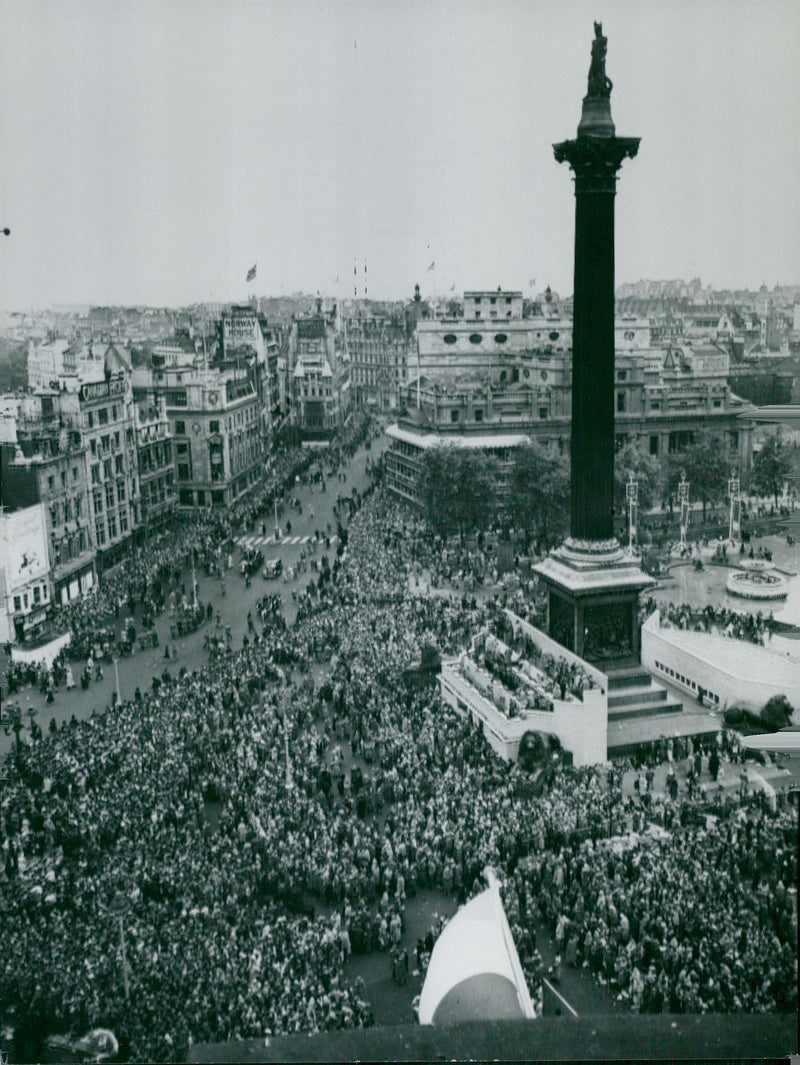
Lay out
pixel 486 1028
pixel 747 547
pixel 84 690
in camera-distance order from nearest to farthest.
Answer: pixel 486 1028 → pixel 84 690 → pixel 747 547

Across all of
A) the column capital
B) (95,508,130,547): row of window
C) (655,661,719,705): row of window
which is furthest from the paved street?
the column capital

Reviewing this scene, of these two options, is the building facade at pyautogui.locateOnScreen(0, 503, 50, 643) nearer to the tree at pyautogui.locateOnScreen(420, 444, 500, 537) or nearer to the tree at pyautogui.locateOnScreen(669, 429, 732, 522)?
the tree at pyautogui.locateOnScreen(420, 444, 500, 537)

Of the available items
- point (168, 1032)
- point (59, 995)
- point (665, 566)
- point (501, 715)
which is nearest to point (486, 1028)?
point (168, 1032)

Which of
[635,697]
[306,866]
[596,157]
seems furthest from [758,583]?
[306,866]

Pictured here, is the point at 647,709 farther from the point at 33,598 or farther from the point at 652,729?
the point at 33,598

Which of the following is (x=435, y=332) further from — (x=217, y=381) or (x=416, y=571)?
(x=416, y=571)

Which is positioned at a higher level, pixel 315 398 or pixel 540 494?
pixel 315 398
